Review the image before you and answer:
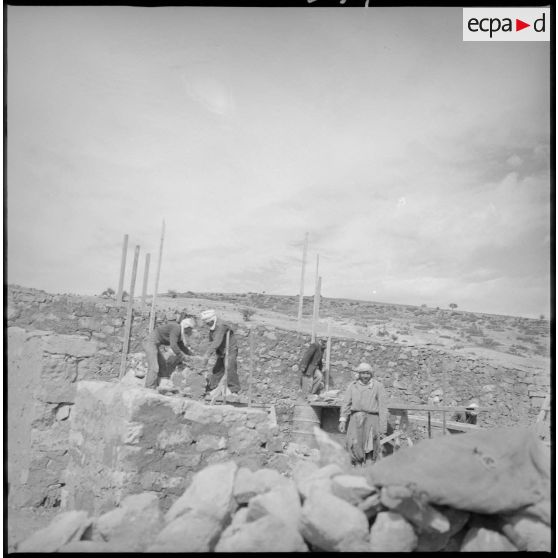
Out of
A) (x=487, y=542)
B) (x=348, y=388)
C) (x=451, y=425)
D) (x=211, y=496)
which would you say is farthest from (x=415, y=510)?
(x=451, y=425)

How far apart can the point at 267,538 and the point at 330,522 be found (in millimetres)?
435

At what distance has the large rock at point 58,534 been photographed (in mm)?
3115

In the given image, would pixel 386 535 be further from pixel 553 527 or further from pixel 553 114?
pixel 553 114

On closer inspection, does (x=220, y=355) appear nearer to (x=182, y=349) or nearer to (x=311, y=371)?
(x=182, y=349)

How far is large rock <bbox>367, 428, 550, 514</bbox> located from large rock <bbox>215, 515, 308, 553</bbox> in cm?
66

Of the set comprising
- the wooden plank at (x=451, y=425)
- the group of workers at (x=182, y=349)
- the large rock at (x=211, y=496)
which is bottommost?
the wooden plank at (x=451, y=425)

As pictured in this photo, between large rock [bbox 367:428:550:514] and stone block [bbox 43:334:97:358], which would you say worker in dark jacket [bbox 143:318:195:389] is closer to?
stone block [bbox 43:334:97:358]

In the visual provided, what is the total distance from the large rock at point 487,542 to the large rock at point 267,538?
1133 millimetres

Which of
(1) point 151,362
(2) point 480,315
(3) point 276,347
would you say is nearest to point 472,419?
(3) point 276,347

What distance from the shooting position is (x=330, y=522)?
291 cm

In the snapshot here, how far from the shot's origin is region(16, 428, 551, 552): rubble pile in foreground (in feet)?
9.49

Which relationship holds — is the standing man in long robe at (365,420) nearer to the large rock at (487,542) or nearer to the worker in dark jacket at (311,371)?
the large rock at (487,542)

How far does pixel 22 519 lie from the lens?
483cm

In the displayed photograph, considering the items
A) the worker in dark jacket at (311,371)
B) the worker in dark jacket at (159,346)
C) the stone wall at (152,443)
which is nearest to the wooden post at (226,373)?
the worker in dark jacket at (159,346)
